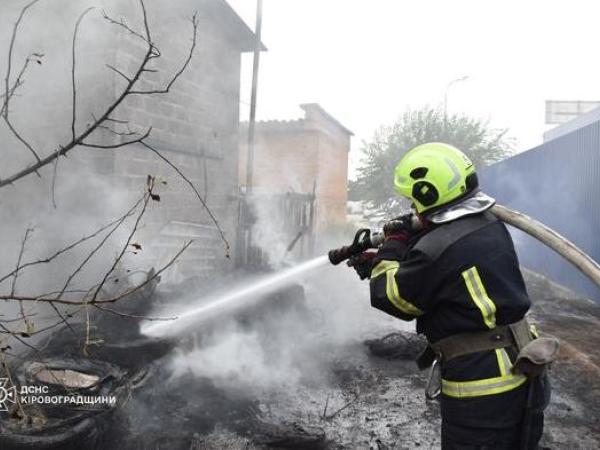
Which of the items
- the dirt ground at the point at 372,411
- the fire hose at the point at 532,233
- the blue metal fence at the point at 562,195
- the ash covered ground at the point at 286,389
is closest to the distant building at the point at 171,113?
the ash covered ground at the point at 286,389

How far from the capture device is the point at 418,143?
23531mm

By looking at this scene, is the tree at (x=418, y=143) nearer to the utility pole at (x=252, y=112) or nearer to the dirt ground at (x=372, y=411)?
the utility pole at (x=252, y=112)

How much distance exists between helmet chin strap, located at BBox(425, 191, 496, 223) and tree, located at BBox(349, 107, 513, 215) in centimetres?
2145

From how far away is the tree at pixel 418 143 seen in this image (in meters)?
23.7

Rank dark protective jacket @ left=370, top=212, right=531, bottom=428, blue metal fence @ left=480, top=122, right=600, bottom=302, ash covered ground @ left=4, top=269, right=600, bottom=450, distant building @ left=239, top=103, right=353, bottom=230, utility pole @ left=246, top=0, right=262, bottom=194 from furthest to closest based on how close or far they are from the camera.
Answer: distant building @ left=239, top=103, right=353, bottom=230
utility pole @ left=246, top=0, right=262, bottom=194
blue metal fence @ left=480, top=122, right=600, bottom=302
ash covered ground @ left=4, top=269, right=600, bottom=450
dark protective jacket @ left=370, top=212, right=531, bottom=428

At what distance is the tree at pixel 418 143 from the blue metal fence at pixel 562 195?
11.2 metres

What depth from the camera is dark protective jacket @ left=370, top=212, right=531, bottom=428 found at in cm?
198

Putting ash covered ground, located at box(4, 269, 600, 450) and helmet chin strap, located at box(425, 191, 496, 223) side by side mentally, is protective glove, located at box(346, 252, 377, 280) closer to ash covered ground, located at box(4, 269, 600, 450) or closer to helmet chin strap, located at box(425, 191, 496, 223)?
helmet chin strap, located at box(425, 191, 496, 223)

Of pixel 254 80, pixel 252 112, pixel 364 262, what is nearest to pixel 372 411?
pixel 364 262

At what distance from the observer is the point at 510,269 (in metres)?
2.05

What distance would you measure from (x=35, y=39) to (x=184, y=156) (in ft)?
8.48

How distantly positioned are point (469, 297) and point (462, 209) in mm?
396

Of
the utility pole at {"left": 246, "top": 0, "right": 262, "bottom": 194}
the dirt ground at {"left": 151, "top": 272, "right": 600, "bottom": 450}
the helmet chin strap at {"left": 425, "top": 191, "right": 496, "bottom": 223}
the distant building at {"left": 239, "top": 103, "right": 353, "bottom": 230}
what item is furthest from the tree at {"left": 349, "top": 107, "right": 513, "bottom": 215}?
the helmet chin strap at {"left": 425, "top": 191, "right": 496, "bottom": 223}

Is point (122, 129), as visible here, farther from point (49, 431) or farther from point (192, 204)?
point (49, 431)
